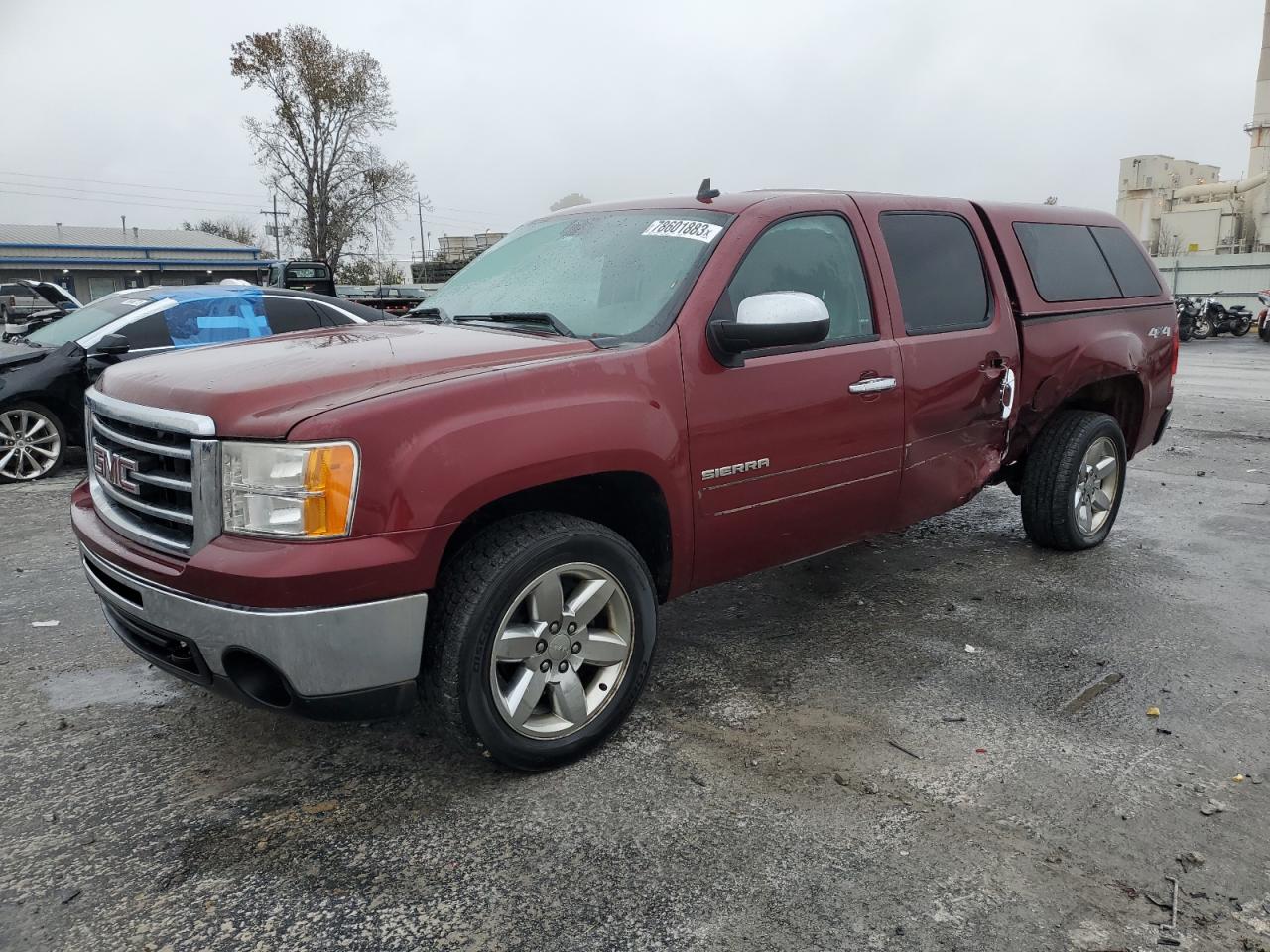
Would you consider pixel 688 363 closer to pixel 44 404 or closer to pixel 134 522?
pixel 134 522

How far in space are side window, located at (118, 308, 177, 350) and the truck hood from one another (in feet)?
17.0

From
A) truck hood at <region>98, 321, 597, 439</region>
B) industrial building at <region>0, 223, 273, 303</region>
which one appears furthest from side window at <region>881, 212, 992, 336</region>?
industrial building at <region>0, 223, 273, 303</region>

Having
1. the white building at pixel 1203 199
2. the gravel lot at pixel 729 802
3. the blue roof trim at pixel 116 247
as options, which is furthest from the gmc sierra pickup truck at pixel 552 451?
the blue roof trim at pixel 116 247

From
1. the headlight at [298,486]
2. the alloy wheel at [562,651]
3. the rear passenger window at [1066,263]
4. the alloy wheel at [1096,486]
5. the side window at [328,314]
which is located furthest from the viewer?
the side window at [328,314]

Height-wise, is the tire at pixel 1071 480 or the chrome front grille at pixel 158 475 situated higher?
the chrome front grille at pixel 158 475

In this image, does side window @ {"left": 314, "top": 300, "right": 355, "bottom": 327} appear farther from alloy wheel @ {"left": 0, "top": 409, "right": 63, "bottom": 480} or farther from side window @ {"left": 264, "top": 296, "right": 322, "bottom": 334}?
alloy wheel @ {"left": 0, "top": 409, "right": 63, "bottom": 480}

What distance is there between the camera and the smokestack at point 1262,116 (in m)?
50.2

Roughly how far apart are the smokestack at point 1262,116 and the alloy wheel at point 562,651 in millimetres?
59659

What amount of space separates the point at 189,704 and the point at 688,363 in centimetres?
221

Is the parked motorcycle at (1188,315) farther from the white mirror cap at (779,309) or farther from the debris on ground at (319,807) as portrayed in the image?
the debris on ground at (319,807)

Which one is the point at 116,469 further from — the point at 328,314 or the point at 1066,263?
the point at 328,314

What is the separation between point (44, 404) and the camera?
25.4ft

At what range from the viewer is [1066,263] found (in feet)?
16.4

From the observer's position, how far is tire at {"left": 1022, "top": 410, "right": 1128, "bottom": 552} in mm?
5023
